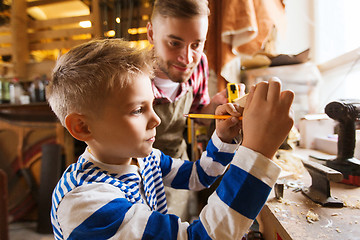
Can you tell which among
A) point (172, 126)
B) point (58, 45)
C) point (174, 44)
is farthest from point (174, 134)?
point (58, 45)

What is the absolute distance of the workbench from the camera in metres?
0.39

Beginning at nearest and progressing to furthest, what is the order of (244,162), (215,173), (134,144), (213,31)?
(244,162), (134,144), (215,173), (213,31)

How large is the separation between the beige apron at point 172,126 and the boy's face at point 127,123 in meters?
0.37

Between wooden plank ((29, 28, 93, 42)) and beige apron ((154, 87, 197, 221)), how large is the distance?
1.28 metres

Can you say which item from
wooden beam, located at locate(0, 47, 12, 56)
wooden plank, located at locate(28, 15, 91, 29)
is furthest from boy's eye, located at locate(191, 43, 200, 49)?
wooden beam, located at locate(0, 47, 12, 56)

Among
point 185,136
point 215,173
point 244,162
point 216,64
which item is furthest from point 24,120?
point 244,162

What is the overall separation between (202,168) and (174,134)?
324mm

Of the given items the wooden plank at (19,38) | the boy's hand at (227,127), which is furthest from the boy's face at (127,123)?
the wooden plank at (19,38)

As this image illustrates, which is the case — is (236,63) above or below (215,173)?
above

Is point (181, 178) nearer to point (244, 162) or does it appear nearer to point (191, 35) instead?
point (244, 162)

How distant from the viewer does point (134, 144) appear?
0.50m

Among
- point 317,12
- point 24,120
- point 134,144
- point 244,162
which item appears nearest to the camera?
point 244,162

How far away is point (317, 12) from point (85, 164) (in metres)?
1.26

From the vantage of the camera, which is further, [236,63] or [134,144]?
[236,63]
